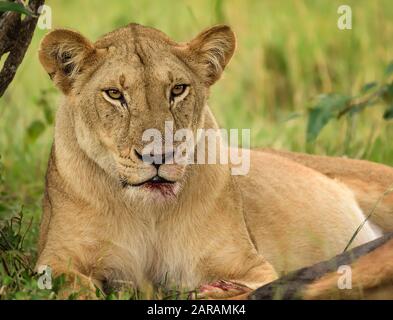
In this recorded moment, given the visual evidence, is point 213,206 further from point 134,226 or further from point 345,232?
point 345,232

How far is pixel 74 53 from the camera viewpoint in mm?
4953

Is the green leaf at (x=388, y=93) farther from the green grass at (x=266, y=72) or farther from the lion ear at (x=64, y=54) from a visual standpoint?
the lion ear at (x=64, y=54)

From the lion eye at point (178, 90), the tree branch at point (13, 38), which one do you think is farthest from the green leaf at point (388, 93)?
the tree branch at point (13, 38)

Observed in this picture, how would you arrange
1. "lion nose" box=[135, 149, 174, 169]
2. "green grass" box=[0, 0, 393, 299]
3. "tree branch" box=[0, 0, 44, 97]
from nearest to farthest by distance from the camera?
"lion nose" box=[135, 149, 174, 169], "tree branch" box=[0, 0, 44, 97], "green grass" box=[0, 0, 393, 299]

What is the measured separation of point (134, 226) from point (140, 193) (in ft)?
1.03

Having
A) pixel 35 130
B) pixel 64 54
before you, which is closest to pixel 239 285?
pixel 64 54

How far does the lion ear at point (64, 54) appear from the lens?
4.90 m

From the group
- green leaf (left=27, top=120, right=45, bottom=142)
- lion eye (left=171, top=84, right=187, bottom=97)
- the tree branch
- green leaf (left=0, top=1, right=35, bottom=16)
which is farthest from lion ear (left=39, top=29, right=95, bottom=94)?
green leaf (left=27, top=120, right=45, bottom=142)

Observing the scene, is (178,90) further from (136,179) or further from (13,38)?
(13,38)

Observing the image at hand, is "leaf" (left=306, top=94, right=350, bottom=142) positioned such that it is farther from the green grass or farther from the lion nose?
the lion nose

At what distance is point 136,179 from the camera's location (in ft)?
15.4

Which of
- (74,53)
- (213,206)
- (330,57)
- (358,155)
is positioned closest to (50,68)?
(74,53)

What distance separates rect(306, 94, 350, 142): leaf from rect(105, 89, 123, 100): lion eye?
1691 mm

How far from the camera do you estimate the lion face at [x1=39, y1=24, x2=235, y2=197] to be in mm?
4703
